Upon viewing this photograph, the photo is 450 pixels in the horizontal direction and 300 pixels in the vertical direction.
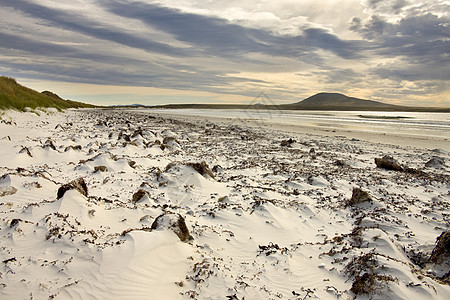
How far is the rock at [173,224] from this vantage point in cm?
419

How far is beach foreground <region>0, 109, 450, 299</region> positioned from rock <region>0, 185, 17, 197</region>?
0.07ft

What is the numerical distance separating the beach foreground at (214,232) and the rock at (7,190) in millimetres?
20

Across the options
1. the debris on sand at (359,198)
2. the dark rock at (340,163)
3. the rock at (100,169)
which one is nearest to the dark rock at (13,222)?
the rock at (100,169)

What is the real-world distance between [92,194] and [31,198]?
1.25 m

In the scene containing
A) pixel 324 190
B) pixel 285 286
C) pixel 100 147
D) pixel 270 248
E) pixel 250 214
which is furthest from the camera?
pixel 100 147

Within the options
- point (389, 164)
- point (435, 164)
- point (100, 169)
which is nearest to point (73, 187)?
point (100, 169)

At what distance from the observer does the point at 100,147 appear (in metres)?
11.7

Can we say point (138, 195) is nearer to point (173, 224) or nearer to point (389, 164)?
point (173, 224)

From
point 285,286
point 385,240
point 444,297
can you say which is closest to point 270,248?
point 285,286

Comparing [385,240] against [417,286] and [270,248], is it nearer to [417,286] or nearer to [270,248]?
[417,286]

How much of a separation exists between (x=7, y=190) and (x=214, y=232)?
445 cm

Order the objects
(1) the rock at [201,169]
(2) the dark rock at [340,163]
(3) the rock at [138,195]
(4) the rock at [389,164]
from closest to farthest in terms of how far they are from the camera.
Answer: (3) the rock at [138,195]
(1) the rock at [201,169]
(4) the rock at [389,164]
(2) the dark rock at [340,163]

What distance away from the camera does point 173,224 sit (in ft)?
13.9

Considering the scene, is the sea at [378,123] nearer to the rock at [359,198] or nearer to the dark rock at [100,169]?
the rock at [359,198]
